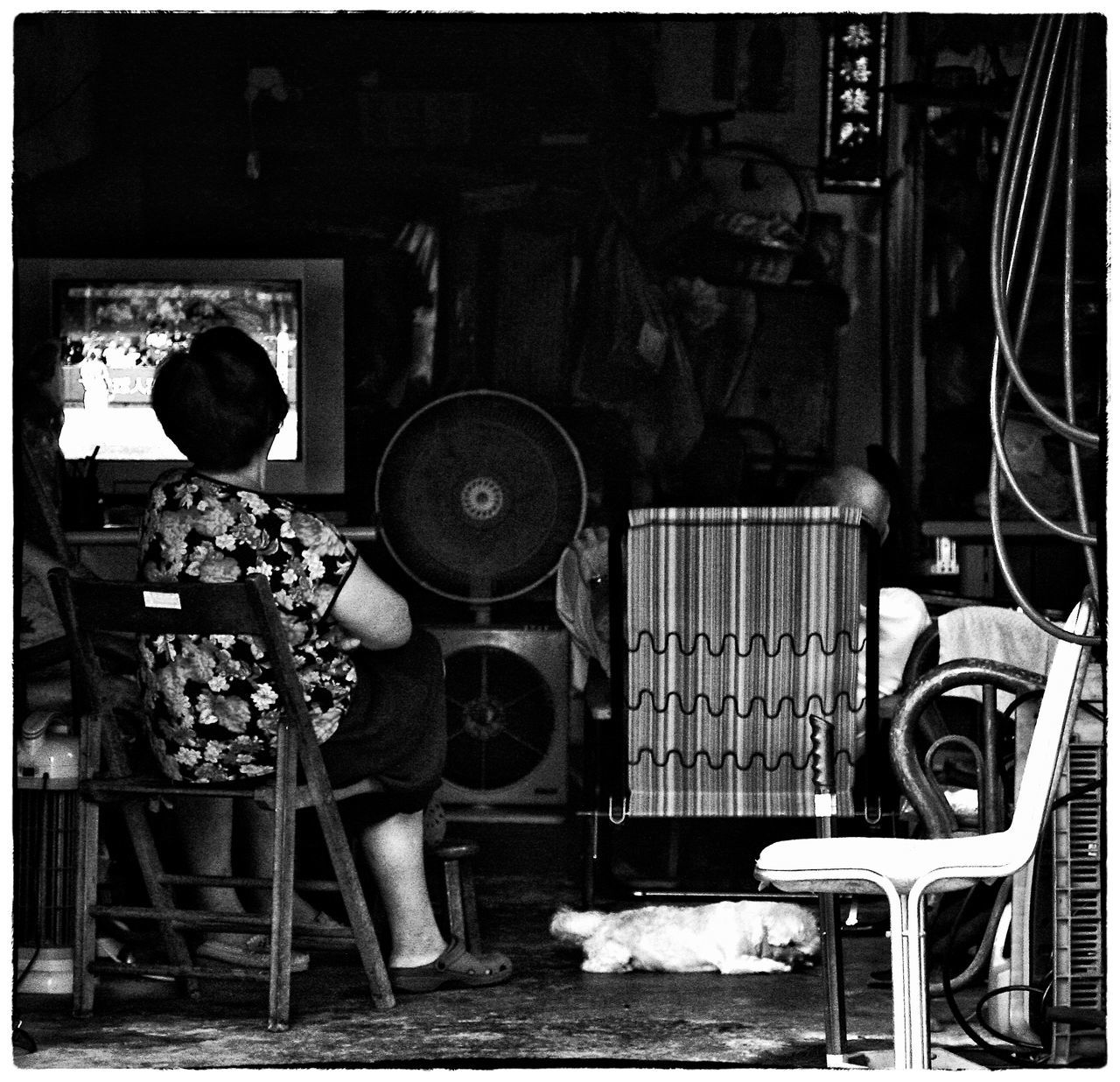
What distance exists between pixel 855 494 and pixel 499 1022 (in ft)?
7.28

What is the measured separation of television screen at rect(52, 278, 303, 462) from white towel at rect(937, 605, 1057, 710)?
10.1ft

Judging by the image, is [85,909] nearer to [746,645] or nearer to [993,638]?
[746,645]

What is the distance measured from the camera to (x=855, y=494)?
17.1 feet

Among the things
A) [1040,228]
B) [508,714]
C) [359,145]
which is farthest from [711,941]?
[359,145]

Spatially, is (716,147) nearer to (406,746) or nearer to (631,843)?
(631,843)

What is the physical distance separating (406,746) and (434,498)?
2.83 m

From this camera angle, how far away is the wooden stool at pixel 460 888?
13.2 ft

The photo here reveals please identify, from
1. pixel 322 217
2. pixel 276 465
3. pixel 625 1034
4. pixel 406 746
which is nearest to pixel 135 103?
pixel 322 217

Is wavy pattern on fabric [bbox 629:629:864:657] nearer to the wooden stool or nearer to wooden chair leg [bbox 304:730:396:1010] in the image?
the wooden stool

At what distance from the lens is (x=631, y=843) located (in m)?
6.00

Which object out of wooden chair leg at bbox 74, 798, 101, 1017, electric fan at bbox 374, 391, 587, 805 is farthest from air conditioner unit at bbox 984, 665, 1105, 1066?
electric fan at bbox 374, 391, 587, 805

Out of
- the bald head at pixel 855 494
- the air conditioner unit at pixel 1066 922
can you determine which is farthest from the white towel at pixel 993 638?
the air conditioner unit at pixel 1066 922

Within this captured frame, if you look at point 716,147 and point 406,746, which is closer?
point 406,746

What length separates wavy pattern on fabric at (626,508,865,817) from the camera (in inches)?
157
